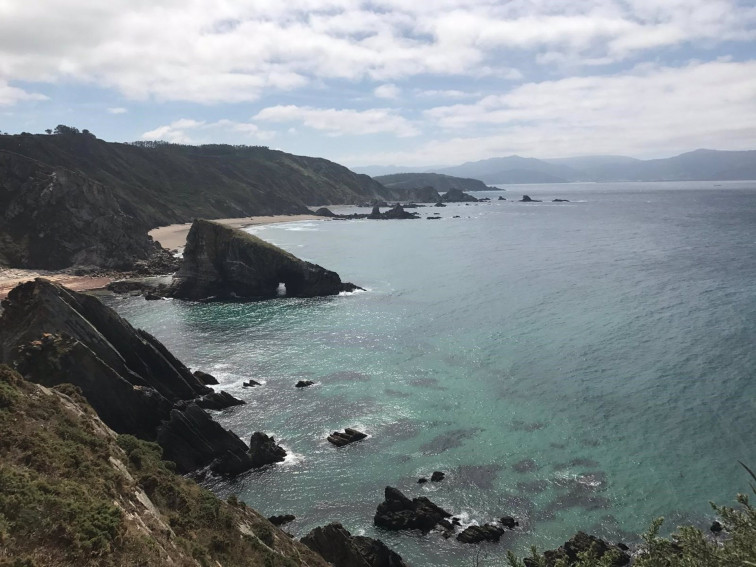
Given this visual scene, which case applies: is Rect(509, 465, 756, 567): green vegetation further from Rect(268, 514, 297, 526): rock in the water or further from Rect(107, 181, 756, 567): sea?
Rect(268, 514, 297, 526): rock in the water

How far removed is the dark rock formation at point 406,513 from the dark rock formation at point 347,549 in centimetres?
325

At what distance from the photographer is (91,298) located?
46219 millimetres

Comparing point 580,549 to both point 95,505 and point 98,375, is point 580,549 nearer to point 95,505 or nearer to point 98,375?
point 95,505

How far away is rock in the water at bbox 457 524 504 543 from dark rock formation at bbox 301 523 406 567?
14.4 ft

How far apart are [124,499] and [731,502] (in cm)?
3702

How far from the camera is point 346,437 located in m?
43.2

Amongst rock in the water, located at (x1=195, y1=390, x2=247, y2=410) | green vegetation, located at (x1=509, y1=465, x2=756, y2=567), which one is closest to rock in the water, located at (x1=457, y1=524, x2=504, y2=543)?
green vegetation, located at (x1=509, y1=465, x2=756, y2=567)

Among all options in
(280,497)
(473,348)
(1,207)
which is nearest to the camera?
(280,497)

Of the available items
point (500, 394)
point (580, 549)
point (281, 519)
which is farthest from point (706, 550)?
point (500, 394)

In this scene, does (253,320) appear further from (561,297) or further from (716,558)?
(716,558)

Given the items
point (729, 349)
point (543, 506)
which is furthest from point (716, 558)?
point (729, 349)

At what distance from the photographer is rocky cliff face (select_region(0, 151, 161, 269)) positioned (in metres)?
112

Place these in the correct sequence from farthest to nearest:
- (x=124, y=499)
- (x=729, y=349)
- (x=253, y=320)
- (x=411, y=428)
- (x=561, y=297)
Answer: (x=561, y=297) < (x=253, y=320) < (x=729, y=349) < (x=411, y=428) < (x=124, y=499)

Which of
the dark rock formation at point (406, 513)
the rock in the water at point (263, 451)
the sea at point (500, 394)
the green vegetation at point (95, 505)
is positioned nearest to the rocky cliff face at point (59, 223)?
the sea at point (500, 394)
